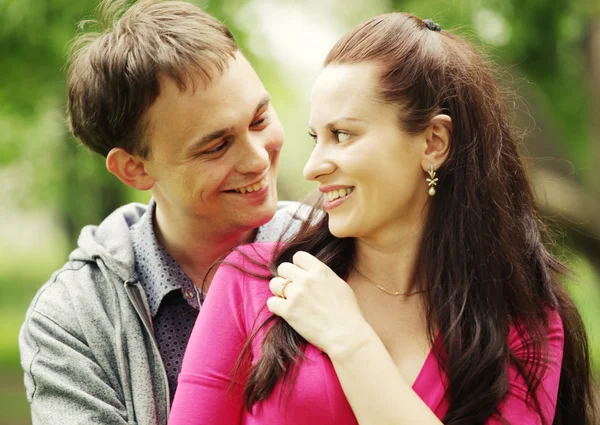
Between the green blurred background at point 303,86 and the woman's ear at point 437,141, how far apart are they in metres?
2.01

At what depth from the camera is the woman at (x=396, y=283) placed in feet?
7.80

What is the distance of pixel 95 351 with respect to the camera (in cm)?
289

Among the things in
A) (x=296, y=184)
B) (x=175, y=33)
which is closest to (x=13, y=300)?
(x=296, y=184)

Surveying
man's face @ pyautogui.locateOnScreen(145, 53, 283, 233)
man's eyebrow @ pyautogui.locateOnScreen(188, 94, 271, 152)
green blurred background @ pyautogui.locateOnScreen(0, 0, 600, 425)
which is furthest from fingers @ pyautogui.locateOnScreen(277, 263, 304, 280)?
green blurred background @ pyautogui.locateOnScreen(0, 0, 600, 425)

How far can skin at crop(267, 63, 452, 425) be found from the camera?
Result: 2.36m

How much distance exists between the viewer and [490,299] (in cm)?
255

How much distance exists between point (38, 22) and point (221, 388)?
4988 mm

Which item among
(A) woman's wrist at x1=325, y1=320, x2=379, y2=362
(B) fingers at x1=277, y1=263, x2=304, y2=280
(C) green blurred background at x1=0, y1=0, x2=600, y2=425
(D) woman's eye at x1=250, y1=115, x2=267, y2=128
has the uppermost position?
(D) woman's eye at x1=250, y1=115, x2=267, y2=128

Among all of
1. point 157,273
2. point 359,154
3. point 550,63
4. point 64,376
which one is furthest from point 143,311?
point 550,63

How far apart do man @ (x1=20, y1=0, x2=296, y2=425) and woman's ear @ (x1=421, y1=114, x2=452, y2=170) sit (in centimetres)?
76

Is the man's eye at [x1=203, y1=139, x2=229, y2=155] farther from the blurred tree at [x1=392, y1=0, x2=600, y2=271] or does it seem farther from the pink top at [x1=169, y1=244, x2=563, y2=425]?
the blurred tree at [x1=392, y1=0, x2=600, y2=271]

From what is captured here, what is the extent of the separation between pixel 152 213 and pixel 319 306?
1148mm

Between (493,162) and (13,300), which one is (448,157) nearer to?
(493,162)

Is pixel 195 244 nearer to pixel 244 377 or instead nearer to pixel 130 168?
pixel 130 168
